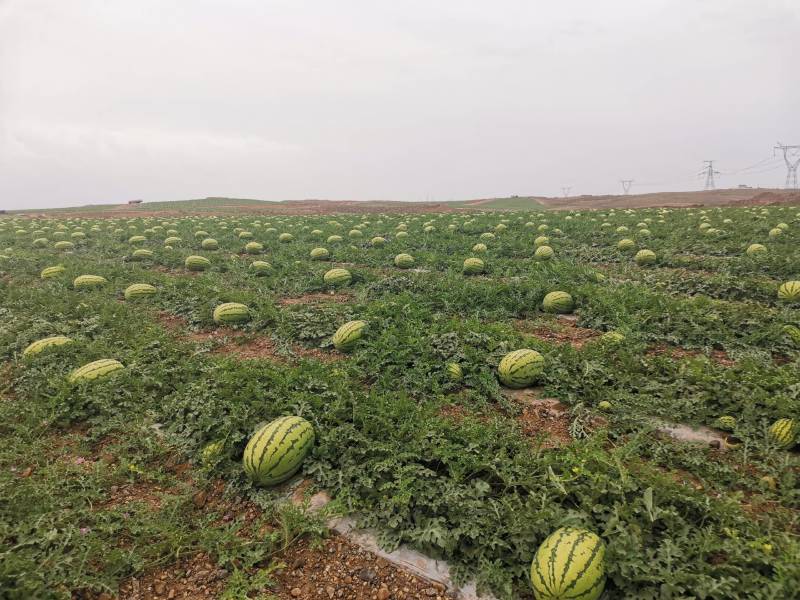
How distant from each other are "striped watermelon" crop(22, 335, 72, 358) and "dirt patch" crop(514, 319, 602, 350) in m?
5.93

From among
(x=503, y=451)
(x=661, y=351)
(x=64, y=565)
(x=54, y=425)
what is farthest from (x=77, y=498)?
(x=661, y=351)

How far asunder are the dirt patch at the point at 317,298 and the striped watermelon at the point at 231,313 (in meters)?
0.92

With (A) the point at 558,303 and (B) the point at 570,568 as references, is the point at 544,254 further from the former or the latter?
(B) the point at 570,568

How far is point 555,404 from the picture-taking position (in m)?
4.14

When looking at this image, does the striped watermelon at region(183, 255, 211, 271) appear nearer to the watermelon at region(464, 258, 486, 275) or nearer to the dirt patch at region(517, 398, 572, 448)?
the watermelon at region(464, 258, 486, 275)

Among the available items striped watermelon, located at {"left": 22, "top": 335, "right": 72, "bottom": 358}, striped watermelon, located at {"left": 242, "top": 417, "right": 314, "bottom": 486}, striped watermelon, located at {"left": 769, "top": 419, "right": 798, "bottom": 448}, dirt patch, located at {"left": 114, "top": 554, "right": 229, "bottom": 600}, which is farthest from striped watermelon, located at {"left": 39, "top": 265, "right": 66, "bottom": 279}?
striped watermelon, located at {"left": 769, "top": 419, "right": 798, "bottom": 448}

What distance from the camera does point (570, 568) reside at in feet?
7.57

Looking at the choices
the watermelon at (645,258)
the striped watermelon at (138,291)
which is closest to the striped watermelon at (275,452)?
the striped watermelon at (138,291)

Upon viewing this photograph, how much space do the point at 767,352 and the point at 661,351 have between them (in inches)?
41.4

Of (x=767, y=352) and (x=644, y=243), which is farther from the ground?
(x=644, y=243)

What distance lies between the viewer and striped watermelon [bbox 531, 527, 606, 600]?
7.50 ft

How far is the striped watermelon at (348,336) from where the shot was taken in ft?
17.3

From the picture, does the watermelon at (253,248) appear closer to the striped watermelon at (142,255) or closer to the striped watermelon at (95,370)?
the striped watermelon at (142,255)

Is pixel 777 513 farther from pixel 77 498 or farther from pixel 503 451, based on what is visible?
pixel 77 498
